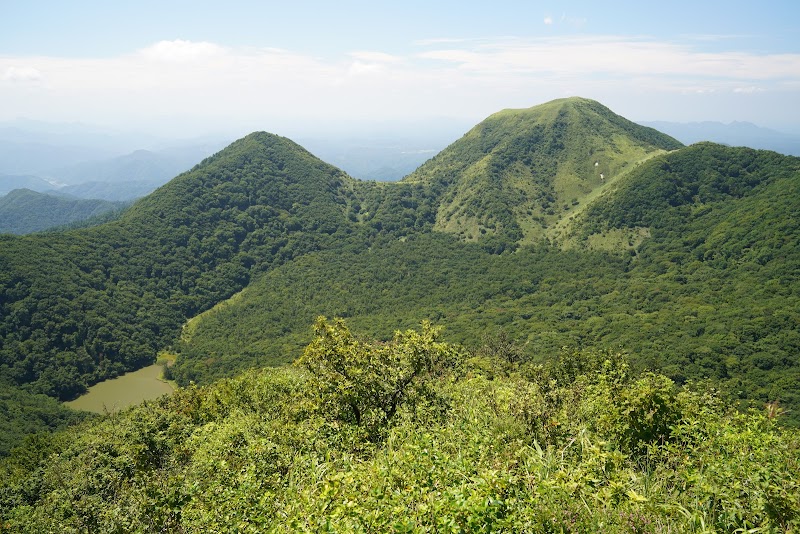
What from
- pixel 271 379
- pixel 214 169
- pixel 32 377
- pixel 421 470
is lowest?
pixel 32 377

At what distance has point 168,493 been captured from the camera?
52.4ft

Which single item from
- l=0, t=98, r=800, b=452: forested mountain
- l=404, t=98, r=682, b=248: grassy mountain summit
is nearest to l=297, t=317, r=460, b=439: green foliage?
l=0, t=98, r=800, b=452: forested mountain

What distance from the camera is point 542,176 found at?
604 ft

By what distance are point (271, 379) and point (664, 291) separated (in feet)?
352

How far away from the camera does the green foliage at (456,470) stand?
786cm

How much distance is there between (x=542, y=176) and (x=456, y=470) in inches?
7469

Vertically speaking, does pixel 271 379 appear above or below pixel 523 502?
below

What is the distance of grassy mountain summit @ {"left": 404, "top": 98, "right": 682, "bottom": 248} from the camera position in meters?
168

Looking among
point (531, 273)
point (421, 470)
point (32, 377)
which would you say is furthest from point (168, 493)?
point (531, 273)

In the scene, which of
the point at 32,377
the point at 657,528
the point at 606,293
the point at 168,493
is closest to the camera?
the point at 657,528

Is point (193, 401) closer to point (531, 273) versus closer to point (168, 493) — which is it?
point (168, 493)

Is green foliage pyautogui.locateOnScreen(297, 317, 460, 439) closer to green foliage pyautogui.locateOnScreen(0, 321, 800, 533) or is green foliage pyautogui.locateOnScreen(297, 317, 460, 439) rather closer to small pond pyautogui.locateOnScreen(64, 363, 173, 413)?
green foliage pyautogui.locateOnScreen(0, 321, 800, 533)

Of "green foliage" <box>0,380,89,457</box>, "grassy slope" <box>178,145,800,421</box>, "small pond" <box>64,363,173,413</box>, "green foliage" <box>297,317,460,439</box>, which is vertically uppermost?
"green foliage" <box>297,317,460,439</box>

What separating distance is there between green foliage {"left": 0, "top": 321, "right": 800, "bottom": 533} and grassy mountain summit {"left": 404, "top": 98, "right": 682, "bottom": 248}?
14749cm
